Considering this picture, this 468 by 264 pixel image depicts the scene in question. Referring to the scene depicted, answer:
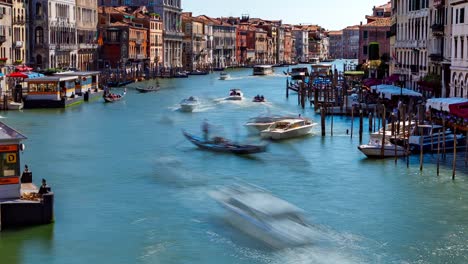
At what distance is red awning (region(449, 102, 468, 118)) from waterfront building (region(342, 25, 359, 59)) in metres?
116

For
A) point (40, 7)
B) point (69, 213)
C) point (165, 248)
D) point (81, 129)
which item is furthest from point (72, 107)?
point (165, 248)

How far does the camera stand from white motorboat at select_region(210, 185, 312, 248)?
14.2 m

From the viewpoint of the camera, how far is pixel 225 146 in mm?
23734

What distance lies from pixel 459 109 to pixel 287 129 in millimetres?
5974

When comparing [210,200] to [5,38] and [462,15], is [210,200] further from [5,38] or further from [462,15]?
[5,38]

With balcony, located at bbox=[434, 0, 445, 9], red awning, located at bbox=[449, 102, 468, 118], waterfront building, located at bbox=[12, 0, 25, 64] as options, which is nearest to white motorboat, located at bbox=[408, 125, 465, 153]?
red awning, located at bbox=[449, 102, 468, 118]

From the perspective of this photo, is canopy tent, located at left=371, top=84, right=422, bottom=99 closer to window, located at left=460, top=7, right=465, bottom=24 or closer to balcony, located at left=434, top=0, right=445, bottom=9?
balcony, located at left=434, top=0, right=445, bottom=9

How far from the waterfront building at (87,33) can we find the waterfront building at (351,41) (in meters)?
80.3

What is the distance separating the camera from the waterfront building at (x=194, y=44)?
86062 mm

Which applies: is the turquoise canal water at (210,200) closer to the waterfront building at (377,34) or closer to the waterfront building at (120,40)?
the waterfront building at (377,34)

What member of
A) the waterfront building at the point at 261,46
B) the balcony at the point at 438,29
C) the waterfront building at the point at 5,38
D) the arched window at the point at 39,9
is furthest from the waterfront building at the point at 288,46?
the balcony at the point at 438,29

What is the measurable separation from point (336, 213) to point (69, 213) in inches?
190

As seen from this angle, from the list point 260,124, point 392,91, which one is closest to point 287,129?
point 260,124

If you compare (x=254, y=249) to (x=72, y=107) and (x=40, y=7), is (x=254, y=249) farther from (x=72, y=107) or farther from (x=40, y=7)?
(x=40, y=7)
